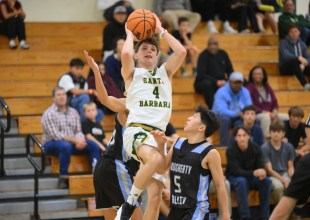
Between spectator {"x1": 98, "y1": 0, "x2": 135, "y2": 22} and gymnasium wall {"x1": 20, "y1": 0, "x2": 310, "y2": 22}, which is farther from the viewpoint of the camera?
gymnasium wall {"x1": 20, "y1": 0, "x2": 310, "y2": 22}

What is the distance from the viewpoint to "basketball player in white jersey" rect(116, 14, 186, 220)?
6668 mm

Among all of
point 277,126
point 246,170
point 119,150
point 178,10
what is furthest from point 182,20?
point 119,150

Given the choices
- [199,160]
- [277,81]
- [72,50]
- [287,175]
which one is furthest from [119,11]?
[199,160]

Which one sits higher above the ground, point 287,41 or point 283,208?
point 283,208

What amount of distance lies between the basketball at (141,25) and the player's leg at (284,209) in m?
2.17

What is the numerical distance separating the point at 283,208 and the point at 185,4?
30.8 feet

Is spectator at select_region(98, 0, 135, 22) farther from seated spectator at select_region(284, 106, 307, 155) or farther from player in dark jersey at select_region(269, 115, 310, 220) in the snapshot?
player in dark jersey at select_region(269, 115, 310, 220)

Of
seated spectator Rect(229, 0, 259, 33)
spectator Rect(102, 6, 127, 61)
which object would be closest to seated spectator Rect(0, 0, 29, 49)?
spectator Rect(102, 6, 127, 61)

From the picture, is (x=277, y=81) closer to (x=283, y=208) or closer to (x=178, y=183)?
(x=178, y=183)

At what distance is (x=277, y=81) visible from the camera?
550 inches

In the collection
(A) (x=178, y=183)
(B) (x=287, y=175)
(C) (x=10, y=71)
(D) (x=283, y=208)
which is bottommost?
(B) (x=287, y=175)

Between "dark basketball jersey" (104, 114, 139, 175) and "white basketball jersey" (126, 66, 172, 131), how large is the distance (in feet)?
1.55

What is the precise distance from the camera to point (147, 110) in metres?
6.78

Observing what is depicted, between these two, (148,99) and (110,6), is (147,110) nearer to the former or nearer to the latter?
(148,99)
